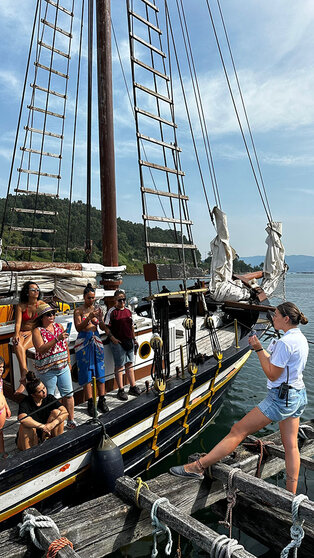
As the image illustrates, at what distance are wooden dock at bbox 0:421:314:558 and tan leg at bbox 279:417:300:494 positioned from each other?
0.20 m

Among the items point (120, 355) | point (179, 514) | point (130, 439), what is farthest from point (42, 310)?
point (179, 514)

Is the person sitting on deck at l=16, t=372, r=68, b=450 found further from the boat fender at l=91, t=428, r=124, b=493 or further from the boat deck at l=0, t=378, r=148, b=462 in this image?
the boat fender at l=91, t=428, r=124, b=493

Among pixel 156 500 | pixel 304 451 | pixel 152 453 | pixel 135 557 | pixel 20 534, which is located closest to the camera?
pixel 20 534

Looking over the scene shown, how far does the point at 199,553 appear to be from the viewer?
4.62 meters

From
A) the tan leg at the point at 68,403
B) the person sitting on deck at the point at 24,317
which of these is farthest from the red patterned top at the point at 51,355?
the tan leg at the point at 68,403

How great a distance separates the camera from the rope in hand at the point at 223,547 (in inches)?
107

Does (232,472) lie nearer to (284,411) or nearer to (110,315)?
(284,411)

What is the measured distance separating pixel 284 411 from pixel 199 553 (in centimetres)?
258

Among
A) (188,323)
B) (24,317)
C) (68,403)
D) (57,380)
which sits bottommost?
(68,403)

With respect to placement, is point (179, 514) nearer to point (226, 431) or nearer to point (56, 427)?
point (56, 427)

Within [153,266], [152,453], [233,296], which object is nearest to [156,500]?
[152,453]

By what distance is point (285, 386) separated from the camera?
11.5 ft

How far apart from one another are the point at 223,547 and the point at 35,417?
2.42 meters

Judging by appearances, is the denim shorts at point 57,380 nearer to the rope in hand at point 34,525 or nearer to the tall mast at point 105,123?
the rope in hand at point 34,525
